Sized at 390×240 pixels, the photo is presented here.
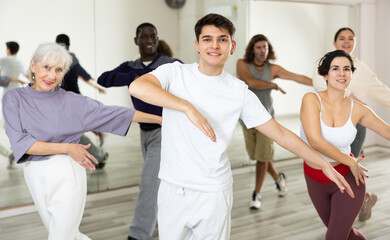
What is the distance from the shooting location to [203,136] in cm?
197

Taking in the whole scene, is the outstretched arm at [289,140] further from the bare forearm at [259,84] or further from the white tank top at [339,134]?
the bare forearm at [259,84]

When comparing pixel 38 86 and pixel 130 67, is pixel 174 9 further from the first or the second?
pixel 38 86

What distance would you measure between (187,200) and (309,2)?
4469mm

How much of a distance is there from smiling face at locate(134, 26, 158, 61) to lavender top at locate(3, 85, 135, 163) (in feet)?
3.22

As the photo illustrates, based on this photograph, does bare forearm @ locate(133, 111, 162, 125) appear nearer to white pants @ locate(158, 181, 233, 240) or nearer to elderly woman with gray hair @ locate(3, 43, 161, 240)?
elderly woman with gray hair @ locate(3, 43, 161, 240)

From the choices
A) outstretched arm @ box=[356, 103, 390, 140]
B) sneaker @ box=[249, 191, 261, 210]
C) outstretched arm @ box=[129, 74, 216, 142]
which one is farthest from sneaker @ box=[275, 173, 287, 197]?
outstretched arm @ box=[129, 74, 216, 142]

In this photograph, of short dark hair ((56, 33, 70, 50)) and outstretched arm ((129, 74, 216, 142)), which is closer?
outstretched arm ((129, 74, 216, 142))

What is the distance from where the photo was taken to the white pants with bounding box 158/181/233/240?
1.99 metres

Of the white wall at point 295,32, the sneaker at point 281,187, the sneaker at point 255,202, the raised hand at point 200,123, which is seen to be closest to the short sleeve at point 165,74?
the raised hand at point 200,123

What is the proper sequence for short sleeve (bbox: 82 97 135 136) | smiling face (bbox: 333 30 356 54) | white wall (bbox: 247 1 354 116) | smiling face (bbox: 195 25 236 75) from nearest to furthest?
smiling face (bbox: 195 25 236 75)
short sleeve (bbox: 82 97 135 136)
smiling face (bbox: 333 30 356 54)
white wall (bbox: 247 1 354 116)

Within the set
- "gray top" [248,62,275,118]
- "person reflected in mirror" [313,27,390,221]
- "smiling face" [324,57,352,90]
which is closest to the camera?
"smiling face" [324,57,352,90]

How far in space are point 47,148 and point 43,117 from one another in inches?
6.3

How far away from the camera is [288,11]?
18.7 ft

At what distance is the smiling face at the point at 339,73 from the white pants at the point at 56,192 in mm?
1524
